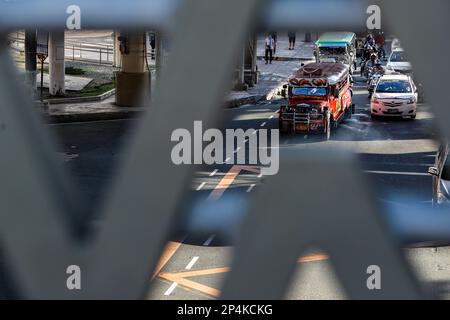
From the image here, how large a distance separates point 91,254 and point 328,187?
563 millimetres

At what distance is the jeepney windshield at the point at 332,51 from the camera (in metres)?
25.8

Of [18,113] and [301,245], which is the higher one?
[18,113]

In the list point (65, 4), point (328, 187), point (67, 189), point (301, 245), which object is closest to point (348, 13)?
point (328, 187)

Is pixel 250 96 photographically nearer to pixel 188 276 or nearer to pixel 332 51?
pixel 332 51

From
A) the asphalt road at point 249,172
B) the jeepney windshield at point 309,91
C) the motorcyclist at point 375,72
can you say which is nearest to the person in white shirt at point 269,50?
the motorcyclist at point 375,72

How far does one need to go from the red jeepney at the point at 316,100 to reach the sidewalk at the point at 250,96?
120 centimetres

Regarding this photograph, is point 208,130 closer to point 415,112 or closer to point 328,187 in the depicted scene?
point 328,187

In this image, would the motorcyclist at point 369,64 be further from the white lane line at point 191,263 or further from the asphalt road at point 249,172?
the white lane line at point 191,263

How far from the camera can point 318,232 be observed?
187 centimetres

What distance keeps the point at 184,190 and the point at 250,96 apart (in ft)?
64.8

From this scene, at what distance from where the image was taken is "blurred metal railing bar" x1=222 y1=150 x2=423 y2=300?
6.07 feet

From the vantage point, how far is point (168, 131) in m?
1.87

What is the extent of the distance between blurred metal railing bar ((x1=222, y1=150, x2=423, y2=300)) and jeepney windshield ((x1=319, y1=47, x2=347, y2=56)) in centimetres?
2400
